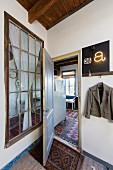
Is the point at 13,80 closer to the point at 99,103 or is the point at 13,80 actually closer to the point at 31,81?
the point at 31,81

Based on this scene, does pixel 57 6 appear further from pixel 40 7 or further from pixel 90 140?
pixel 90 140

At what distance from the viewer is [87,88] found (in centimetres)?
184

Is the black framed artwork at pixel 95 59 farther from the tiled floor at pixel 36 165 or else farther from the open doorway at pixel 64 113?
the tiled floor at pixel 36 165

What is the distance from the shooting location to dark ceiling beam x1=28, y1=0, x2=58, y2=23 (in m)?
1.68

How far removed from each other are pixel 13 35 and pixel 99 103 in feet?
6.00

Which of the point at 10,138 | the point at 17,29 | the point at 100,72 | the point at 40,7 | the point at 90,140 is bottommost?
the point at 90,140

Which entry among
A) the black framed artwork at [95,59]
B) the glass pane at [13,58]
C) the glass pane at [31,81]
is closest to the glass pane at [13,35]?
the glass pane at [13,58]

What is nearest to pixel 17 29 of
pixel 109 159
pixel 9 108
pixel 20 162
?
pixel 9 108

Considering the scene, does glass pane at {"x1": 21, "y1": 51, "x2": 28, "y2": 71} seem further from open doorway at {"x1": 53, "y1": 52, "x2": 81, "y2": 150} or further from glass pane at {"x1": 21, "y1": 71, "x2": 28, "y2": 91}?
open doorway at {"x1": 53, "y1": 52, "x2": 81, "y2": 150}

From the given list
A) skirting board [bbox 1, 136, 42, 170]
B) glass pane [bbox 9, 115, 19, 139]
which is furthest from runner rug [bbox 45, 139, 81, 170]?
glass pane [bbox 9, 115, 19, 139]

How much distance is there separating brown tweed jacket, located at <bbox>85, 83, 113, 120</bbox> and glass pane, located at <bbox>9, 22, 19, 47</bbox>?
154cm

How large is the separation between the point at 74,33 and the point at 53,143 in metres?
2.42

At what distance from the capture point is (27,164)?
1.66m

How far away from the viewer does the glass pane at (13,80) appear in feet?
5.33
